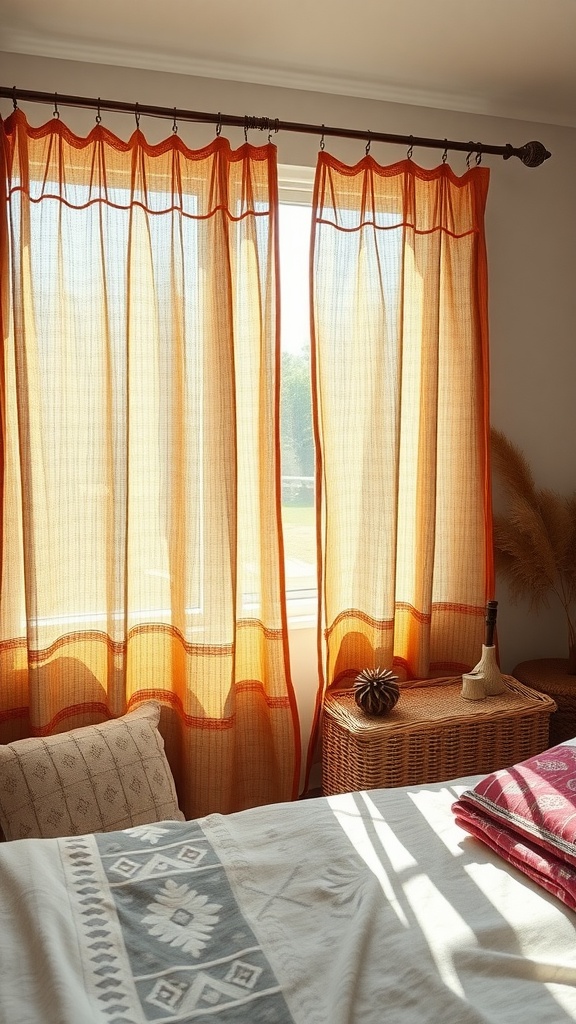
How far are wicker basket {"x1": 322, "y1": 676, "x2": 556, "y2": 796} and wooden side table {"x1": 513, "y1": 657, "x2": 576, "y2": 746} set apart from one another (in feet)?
0.53

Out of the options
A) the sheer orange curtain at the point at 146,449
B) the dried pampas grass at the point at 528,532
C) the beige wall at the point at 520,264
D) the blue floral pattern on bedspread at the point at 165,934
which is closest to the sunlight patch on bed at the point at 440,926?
the blue floral pattern on bedspread at the point at 165,934

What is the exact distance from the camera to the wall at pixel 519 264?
2916mm

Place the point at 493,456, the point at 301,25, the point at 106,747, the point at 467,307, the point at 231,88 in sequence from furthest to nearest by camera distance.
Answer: the point at 493,456 → the point at 467,307 → the point at 231,88 → the point at 301,25 → the point at 106,747

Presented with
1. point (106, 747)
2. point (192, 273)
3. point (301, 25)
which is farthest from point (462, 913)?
point (301, 25)

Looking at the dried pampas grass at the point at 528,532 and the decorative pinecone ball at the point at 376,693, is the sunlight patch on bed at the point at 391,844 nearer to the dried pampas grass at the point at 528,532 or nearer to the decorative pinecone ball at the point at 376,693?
the decorative pinecone ball at the point at 376,693

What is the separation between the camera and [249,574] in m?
2.83

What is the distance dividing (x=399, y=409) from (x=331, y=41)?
115cm

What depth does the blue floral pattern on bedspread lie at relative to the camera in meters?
1.28

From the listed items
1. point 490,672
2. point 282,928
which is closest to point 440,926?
point 282,928

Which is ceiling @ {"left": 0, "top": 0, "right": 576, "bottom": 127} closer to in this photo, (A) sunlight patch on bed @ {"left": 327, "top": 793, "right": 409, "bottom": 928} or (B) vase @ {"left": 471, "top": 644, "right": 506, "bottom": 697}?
(B) vase @ {"left": 471, "top": 644, "right": 506, "bottom": 697}

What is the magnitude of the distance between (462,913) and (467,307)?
6.78 feet

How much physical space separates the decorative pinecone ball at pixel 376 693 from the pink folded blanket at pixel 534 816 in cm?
79

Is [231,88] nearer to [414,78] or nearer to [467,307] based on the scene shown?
[414,78]

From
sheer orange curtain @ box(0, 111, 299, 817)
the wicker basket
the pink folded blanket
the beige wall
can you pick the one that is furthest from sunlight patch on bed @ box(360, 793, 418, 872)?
the beige wall
